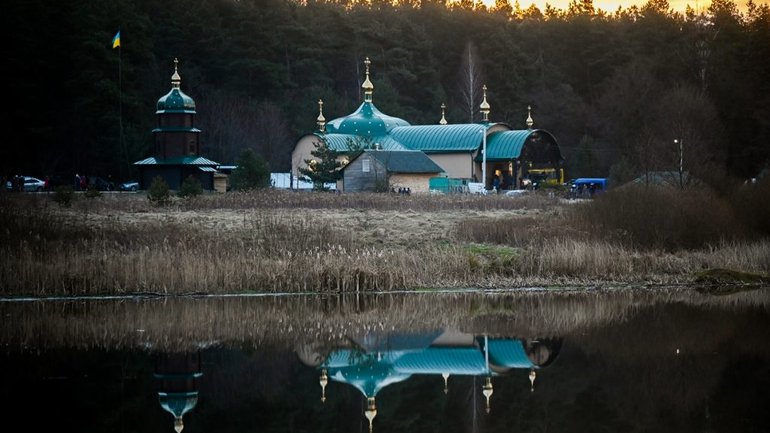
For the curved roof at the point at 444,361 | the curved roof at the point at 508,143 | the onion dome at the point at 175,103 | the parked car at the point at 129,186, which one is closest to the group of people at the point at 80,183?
the parked car at the point at 129,186

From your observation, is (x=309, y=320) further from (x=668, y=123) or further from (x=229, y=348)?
(x=668, y=123)

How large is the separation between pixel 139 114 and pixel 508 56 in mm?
33043

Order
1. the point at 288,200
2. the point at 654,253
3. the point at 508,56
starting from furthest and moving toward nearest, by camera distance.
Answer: the point at 508,56 → the point at 288,200 → the point at 654,253

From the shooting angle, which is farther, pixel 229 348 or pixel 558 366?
pixel 229 348

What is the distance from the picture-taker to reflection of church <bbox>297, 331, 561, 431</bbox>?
677 inches

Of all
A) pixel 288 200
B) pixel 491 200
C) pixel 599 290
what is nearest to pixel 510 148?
pixel 491 200

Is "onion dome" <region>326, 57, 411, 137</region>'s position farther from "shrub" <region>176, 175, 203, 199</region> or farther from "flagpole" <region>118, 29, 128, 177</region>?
"shrub" <region>176, 175, 203, 199</region>

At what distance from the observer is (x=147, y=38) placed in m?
72.4

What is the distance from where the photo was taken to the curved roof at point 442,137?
2534 inches

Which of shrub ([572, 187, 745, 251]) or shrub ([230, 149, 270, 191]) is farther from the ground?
shrub ([230, 149, 270, 191])

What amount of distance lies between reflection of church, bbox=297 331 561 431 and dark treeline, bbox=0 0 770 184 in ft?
97.0

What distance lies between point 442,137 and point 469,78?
880 inches

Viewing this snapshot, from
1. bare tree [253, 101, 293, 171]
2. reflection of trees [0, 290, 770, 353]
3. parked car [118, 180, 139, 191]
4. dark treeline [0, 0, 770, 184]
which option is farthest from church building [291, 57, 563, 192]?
reflection of trees [0, 290, 770, 353]

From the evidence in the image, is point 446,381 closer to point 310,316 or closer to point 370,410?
point 370,410
